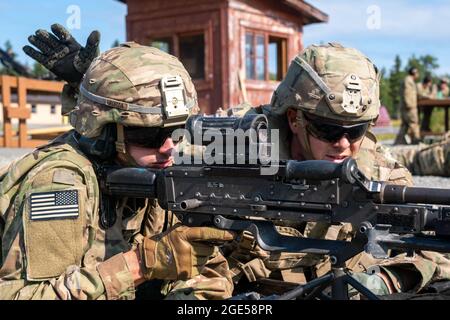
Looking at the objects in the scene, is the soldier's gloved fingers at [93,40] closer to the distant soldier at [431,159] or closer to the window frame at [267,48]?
the distant soldier at [431,159]

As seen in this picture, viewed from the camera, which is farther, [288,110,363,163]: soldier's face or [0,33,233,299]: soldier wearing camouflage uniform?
[288,110,363,163]: soldier's face

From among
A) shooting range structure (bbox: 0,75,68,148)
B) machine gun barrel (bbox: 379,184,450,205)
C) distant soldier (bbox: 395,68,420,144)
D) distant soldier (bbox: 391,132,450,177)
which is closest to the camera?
machine gun barrel (bbox: 379,184,450,205)

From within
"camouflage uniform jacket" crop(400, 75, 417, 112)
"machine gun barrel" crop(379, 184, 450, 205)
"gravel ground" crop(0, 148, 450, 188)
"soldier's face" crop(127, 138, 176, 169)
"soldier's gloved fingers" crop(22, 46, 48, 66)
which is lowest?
"gravel ground" crop(0, 148, 450, 188)

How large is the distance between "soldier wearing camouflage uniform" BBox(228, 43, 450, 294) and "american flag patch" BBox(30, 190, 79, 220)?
91 cm

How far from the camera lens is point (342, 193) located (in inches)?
96.4

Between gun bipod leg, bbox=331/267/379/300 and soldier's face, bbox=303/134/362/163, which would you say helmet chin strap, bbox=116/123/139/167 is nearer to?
soldier's face, bbox=303/134/362/163

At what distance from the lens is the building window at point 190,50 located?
1761 centimetres

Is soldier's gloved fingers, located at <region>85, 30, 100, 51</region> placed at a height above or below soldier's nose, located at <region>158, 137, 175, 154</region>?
above

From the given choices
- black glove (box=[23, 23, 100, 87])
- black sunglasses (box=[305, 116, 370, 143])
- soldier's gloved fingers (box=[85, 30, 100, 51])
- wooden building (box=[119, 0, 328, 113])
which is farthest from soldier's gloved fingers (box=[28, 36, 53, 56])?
wooden building (box=[119, 0, 328, 113])

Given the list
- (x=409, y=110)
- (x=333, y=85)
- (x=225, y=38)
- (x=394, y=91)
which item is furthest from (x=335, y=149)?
(x=394, y=91)

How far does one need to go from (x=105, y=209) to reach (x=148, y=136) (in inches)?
17.8

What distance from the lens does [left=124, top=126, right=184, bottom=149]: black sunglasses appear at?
317 centimetres

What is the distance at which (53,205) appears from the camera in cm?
276
